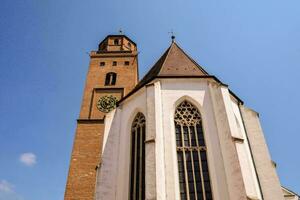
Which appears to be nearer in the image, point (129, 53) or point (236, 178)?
point (236, 178)

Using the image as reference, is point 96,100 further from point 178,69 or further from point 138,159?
point 138,159

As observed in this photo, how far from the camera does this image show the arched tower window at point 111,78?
21.8m

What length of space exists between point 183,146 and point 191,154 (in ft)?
1.41

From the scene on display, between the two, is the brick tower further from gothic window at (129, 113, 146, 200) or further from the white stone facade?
gothic window at (129, 113, 146, 200)

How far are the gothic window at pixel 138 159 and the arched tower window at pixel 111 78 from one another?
10077mm

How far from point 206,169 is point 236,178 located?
114cm

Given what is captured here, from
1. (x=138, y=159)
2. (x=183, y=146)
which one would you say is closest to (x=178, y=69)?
(x=183, y=146)

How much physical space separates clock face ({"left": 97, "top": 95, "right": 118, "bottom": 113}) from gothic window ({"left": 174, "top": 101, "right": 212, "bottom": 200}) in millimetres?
8777

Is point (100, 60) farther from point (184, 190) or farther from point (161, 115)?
point (184, 190)

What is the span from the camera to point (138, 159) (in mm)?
10922

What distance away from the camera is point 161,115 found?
11.0 metres

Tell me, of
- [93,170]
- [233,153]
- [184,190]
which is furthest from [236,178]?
[93,170]

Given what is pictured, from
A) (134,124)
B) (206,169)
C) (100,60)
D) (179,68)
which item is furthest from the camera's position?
(100,60)

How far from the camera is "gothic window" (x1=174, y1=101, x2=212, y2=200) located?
9367 millimetres
